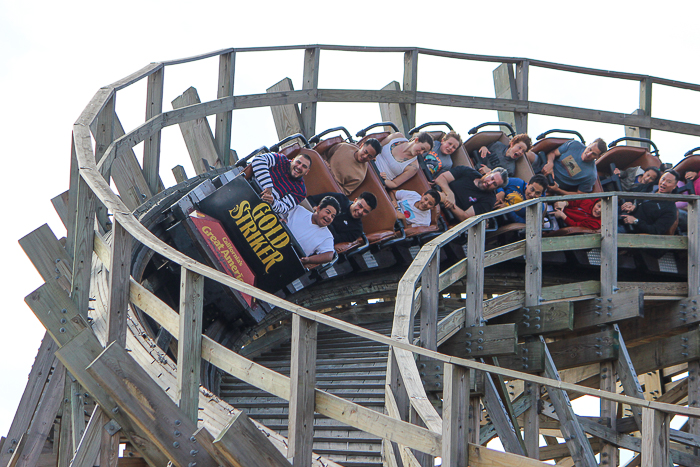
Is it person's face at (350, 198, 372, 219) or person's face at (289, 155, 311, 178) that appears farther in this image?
person's face at (350, 198, 372, 219)

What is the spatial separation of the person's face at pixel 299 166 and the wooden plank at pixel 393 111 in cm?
296

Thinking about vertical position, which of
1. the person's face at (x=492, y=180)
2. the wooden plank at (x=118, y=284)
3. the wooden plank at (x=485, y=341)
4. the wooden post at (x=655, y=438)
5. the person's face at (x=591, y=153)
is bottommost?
the wooden post at (x=655, y=438)

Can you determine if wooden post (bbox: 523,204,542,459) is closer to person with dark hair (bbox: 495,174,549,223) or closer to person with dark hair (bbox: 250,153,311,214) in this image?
person with dark hair (bbox: 495,174,549,223)

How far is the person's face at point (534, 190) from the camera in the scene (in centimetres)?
688

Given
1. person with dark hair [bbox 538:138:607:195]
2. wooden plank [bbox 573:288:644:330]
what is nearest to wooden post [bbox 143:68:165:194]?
wooden plank [bbox 573:288:644:330]

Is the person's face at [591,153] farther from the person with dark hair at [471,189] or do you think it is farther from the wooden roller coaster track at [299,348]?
the wooden roller coaster track at [299,348]

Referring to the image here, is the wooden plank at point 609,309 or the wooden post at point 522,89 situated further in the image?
the wooden post at point 522,89

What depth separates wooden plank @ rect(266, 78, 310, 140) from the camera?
8055 millimetres

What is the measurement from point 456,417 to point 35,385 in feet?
9.04

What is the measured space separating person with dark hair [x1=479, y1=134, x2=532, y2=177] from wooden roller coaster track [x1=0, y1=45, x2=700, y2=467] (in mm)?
1227

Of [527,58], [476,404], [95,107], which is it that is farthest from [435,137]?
[95,107]

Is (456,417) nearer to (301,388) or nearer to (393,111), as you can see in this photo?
(301,388)

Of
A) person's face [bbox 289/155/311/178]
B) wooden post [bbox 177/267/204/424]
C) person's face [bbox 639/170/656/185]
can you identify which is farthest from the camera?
person's face [bbox 639/170/656/185]

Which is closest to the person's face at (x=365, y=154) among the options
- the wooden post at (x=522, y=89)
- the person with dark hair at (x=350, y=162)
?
the person with dark hair at (x=350, y=162)
